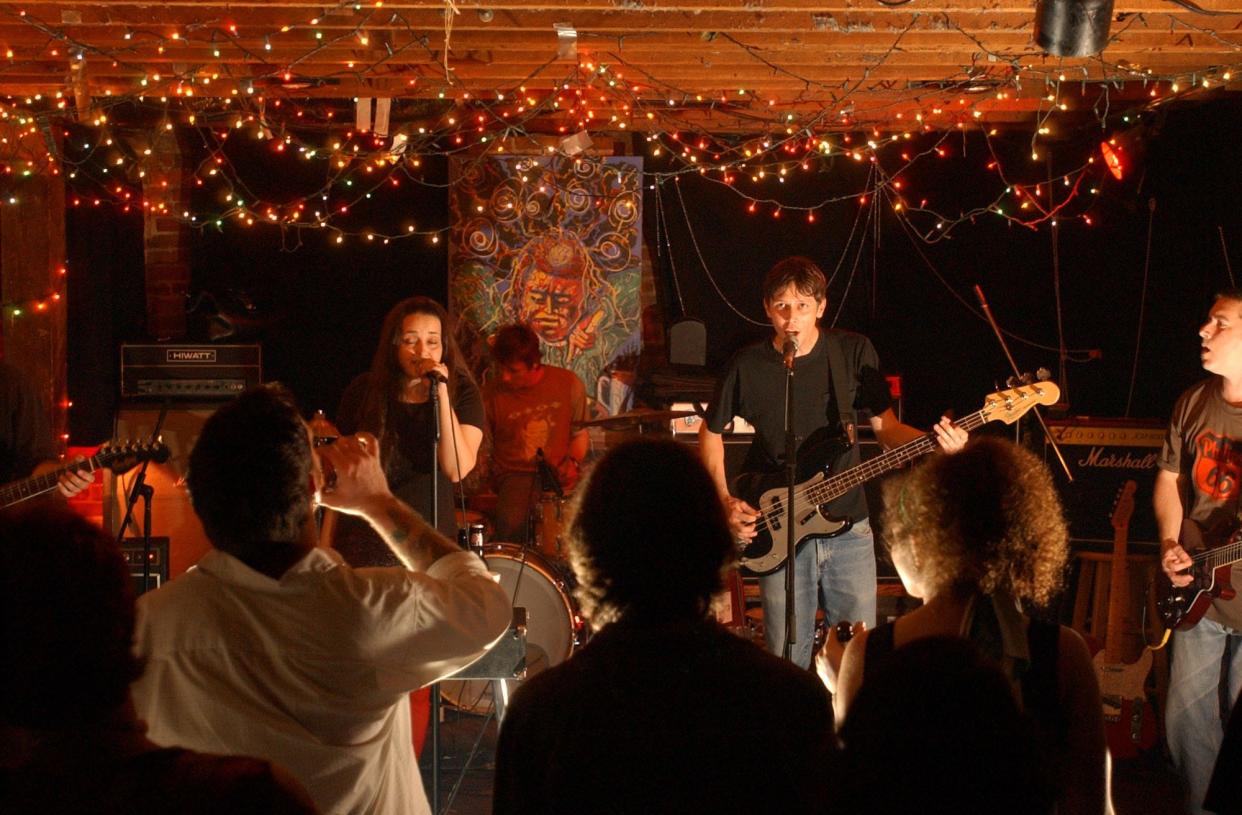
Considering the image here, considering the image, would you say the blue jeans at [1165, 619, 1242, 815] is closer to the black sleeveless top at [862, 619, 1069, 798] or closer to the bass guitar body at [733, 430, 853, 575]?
the bass guitar body at [733, 430, 853, 575]

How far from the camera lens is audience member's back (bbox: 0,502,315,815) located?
1.28 m

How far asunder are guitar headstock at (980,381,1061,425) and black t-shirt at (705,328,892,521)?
1.48 feet

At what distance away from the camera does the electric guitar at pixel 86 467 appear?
446 centimetres

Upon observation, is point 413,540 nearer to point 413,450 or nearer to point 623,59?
point 413,450

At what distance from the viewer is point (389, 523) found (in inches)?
A: 90.8

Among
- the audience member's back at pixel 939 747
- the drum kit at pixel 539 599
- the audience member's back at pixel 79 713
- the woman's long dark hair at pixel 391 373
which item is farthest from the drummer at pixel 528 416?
the audience member's back at pixel 939 747

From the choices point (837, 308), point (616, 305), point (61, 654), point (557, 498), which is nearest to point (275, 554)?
point (61, 654)

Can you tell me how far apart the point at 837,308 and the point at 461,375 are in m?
3.75

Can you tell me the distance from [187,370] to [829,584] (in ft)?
12.8

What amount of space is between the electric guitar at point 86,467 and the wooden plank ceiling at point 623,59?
179cm

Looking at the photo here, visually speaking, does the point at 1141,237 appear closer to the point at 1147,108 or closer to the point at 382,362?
the point at 1147,108

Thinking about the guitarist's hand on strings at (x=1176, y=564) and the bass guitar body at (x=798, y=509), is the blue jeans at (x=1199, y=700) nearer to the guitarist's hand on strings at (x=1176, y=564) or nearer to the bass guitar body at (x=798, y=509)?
the guitarist's hand on strings at (x=1176, y=564)

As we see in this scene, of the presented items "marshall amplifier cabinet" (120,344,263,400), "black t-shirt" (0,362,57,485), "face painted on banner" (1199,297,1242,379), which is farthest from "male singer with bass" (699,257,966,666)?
"marshall amplifier cabinet" (120,344,263,400)

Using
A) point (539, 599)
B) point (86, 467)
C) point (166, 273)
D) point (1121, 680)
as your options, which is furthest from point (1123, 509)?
point (166, 273)
